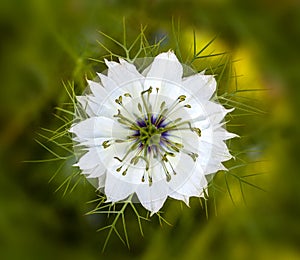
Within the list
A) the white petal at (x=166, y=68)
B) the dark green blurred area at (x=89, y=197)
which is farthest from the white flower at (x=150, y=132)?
the dark green blurred area at (x=89, y=197)

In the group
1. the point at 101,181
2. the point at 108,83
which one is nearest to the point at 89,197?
the point at 101,181

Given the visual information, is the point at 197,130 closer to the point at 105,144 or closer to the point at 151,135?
the point at 151,135

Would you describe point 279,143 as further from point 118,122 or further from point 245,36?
point 118,122

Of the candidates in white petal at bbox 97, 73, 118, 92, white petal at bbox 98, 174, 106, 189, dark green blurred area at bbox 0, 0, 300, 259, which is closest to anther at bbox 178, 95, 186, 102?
white petal at bbox 97, 73, 118, 92

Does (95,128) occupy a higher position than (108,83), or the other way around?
(108,83)

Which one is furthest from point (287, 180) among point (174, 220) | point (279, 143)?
point (174, 220)

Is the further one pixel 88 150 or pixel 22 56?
pixel 22 56
